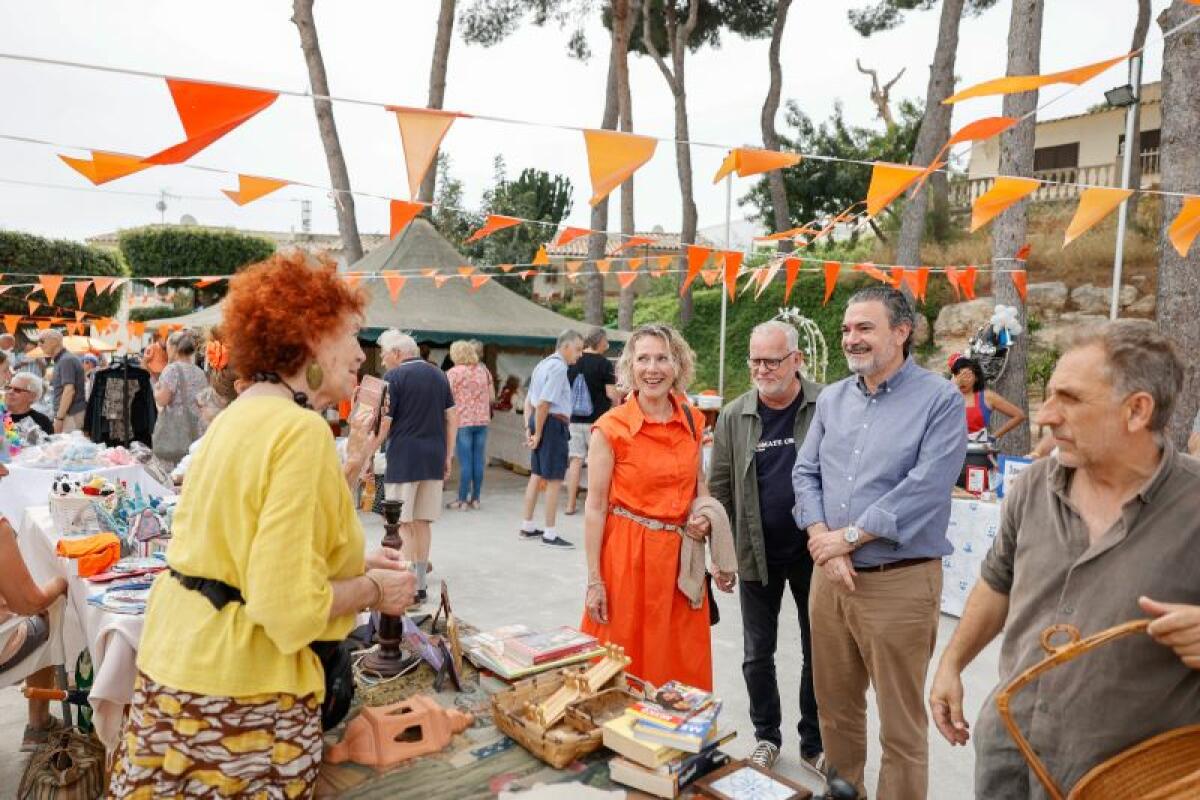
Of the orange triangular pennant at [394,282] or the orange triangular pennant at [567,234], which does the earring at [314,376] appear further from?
the orange triangular pennant at [394,282]

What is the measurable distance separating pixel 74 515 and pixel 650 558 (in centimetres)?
256

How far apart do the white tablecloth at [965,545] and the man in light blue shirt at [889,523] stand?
2532 mm

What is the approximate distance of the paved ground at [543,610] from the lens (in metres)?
3.16

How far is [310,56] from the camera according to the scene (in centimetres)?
1134

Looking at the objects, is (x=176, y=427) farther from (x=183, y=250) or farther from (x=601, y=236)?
(x=183, y=250)

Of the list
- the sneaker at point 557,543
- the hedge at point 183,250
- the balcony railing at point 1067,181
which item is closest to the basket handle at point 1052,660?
the sneaker at point 557,543

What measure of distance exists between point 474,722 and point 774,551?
1580mm

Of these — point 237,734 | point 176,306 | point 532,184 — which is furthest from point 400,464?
point 176,306

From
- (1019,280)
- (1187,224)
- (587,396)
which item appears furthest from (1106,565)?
(1019,280)

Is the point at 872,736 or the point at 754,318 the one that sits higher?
the point at 754,318

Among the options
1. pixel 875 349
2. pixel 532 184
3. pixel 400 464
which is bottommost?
pixel 400 464

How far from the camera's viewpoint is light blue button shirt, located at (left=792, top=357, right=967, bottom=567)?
93.4 inches

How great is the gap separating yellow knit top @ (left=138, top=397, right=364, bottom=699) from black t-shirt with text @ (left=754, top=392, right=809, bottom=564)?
196 centimetres

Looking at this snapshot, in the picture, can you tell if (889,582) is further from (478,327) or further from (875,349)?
(478,327)
